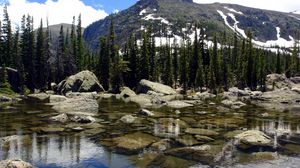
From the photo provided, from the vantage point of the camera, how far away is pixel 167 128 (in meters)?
41.4

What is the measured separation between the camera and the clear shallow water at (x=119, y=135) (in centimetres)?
2794

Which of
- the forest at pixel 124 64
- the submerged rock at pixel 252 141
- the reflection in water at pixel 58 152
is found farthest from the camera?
the forest at pixel 124 64

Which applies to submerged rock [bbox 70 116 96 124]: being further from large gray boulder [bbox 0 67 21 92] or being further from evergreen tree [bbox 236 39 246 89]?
evergreen tree [bbox 236 39 246 89]

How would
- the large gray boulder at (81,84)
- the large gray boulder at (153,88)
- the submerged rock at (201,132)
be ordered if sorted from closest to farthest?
the submerged rock at (201,132)
the large gray boulder at (153,88)
the large gray boulder at (81,84)

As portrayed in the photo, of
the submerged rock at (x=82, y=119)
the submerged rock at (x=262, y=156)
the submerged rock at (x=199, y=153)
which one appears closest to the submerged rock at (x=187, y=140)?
the submerged rock at (x=199, y=153)

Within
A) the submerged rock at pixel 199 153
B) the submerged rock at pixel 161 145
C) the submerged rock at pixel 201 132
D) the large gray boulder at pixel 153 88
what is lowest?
the submerged rock at pixel 199 153

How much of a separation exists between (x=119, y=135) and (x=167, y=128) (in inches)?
255

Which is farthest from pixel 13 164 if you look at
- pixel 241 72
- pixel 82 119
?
pixel 241 72

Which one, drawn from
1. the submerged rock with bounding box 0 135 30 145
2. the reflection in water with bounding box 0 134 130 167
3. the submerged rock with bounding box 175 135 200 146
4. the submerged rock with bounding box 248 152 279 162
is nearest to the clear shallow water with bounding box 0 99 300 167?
the reflection in water with bounding box 0 134 130 167

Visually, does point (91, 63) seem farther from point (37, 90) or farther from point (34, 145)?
point (34, 145)

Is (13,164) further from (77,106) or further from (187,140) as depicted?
(77,106)

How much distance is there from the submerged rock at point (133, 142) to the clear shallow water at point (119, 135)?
1.01 meters

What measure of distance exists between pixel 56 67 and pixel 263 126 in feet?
301

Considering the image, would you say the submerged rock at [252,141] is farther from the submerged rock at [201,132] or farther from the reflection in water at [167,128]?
the reflection in water at [167,128]
